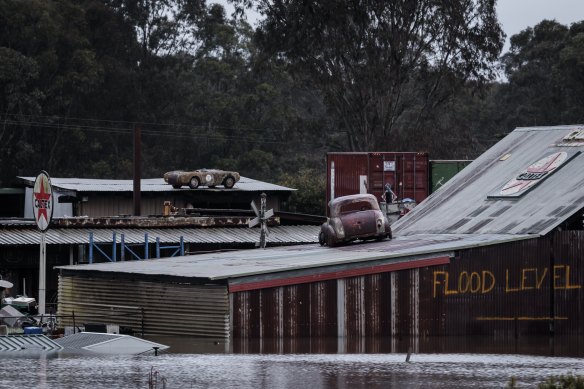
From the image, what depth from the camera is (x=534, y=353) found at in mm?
35125

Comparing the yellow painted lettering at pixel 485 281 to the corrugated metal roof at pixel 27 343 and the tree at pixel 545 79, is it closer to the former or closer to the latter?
the corrugated metal roof at pixel 27 343

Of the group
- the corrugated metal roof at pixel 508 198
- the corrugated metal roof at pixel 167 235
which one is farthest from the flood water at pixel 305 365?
the corrugated metal roof at pixel 167 235

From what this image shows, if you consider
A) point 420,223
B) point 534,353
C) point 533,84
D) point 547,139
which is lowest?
point 534,353

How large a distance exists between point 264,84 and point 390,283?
59.9 meters

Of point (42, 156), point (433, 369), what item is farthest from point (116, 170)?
point (433, 369)

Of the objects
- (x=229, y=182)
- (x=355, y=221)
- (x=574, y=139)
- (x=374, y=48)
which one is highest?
(x=374, y=48)

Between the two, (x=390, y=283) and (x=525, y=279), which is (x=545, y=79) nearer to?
(x=525, y=279)

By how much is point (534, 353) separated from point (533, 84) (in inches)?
2526

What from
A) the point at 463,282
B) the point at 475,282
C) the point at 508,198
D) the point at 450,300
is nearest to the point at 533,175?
the point at 508,198

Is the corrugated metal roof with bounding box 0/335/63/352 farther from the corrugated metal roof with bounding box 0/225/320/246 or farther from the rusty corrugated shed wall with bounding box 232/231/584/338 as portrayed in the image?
the corrugated metal roof with bounding box 0/225/320/246

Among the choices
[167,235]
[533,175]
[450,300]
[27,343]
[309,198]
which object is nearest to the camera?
[27,343]

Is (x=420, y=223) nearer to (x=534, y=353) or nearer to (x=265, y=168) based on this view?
(x=534, y=353)

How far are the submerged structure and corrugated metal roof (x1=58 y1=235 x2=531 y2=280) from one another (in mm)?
45

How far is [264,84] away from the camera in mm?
96875
